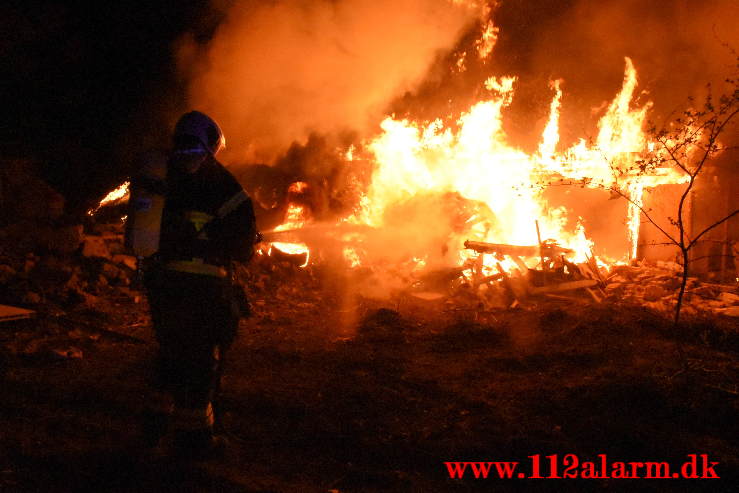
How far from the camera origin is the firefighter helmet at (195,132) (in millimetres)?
3166

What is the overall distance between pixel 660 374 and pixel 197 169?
4.92m

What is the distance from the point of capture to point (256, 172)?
461 inches

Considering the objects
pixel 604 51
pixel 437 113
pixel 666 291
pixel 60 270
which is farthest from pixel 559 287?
pixel 60 270

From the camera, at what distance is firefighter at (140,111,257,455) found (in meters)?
3.02

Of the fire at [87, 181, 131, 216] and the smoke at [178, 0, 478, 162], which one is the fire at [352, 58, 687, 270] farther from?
the fire at [87, 181, 131, 216]

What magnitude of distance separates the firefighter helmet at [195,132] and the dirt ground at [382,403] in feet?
6.81

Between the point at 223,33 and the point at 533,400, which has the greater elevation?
the point at 223,33

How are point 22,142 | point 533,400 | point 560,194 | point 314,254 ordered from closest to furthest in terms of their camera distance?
point 533,400 → point 22,142 → point 314,254 → point 560,194

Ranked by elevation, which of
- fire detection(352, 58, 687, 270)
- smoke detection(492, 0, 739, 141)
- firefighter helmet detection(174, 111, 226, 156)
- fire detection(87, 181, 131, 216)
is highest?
smoke detection(492, 0, 739, 141)

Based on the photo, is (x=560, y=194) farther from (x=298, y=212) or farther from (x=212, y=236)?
(x=212, y=236)

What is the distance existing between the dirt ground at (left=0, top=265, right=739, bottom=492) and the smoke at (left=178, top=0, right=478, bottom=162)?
17.7 feet

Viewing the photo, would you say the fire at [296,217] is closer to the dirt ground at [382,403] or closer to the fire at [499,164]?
the fire at [499,164]

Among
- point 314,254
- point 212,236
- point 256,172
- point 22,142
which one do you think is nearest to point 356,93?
point 256,172

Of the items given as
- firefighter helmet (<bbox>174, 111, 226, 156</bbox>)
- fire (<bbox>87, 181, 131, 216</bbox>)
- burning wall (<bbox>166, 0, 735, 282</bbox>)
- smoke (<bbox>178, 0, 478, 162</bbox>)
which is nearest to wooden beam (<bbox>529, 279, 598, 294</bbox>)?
burning wall (<bbox>166, 0, 735, 282</bbox>)
